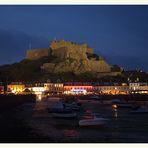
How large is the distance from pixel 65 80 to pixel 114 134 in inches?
3090

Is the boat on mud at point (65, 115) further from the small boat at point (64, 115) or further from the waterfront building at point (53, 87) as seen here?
the waterfront building at point (53, 87)

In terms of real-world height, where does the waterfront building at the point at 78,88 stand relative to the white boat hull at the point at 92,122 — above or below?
above

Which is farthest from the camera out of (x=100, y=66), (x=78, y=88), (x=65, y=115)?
(x=100, y=66)

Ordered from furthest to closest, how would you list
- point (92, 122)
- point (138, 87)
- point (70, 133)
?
point (138, 87)
point (92, 122)
point (70, 133)

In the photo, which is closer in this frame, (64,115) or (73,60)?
(64,115)

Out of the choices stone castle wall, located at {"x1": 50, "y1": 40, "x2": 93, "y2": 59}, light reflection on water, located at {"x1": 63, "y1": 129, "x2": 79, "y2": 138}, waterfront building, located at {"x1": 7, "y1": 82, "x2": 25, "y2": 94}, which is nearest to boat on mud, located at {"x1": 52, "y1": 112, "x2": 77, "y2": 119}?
light reflection on water, located at {"x1": 63, "y1": 129, "x2": 79, "y2": 138}

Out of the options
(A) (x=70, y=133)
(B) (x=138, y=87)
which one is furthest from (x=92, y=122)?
(B) (x=138, y=87)

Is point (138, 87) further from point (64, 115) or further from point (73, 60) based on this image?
point (64, 115)

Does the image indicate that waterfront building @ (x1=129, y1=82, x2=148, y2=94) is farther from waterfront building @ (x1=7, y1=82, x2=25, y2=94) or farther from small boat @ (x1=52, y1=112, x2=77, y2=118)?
small boat @ (x1=52, y1=112, x2=77, y2=118)

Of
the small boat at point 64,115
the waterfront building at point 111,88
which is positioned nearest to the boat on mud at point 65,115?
the small boat at point 64,115

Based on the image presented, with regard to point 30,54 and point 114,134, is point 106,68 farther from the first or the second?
point 114,134

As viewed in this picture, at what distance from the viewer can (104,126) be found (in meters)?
20.7

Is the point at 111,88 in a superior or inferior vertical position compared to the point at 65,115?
superior
